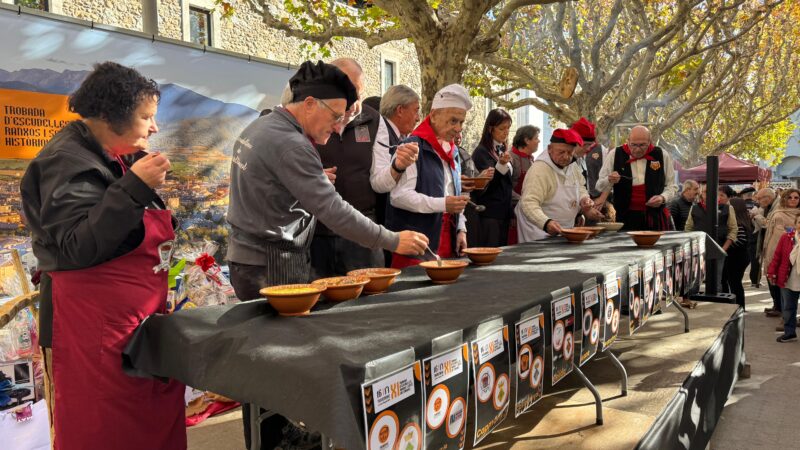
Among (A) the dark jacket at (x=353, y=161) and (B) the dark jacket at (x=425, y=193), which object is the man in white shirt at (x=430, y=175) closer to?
(B) the dark jacket at (x=425, y=193)

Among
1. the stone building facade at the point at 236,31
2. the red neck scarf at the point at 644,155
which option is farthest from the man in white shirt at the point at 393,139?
the stone building facade at the point at 236,31

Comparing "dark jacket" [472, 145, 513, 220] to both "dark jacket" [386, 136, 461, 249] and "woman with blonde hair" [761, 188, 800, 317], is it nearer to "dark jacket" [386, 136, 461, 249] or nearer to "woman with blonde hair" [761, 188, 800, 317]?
"dark jacket" [386, 136, 461, 249]

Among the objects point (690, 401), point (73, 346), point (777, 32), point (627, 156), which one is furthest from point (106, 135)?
point (777, 32)

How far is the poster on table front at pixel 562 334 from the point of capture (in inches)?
72.7

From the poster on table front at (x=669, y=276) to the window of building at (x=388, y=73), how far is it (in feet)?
43.1

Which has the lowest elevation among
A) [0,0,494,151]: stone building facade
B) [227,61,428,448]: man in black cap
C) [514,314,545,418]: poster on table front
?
[514,314,545,418]: poster on table front

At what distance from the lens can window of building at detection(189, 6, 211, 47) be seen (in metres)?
10.6

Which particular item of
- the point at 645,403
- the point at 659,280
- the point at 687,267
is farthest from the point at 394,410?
the point at 687,267

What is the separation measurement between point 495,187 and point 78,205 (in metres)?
3.00

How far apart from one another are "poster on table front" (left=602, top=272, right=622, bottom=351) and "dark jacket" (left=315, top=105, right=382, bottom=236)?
1296 millimetres

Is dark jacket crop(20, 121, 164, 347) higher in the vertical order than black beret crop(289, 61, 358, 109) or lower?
lower

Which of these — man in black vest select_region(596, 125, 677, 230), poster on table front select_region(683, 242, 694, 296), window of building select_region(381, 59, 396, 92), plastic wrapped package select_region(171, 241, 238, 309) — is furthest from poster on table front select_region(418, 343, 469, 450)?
window of building select_region(381, 59, 396, 92)

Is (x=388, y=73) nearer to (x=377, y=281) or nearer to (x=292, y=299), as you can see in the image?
(x=377, y=281)

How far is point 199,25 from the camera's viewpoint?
10797 mm
